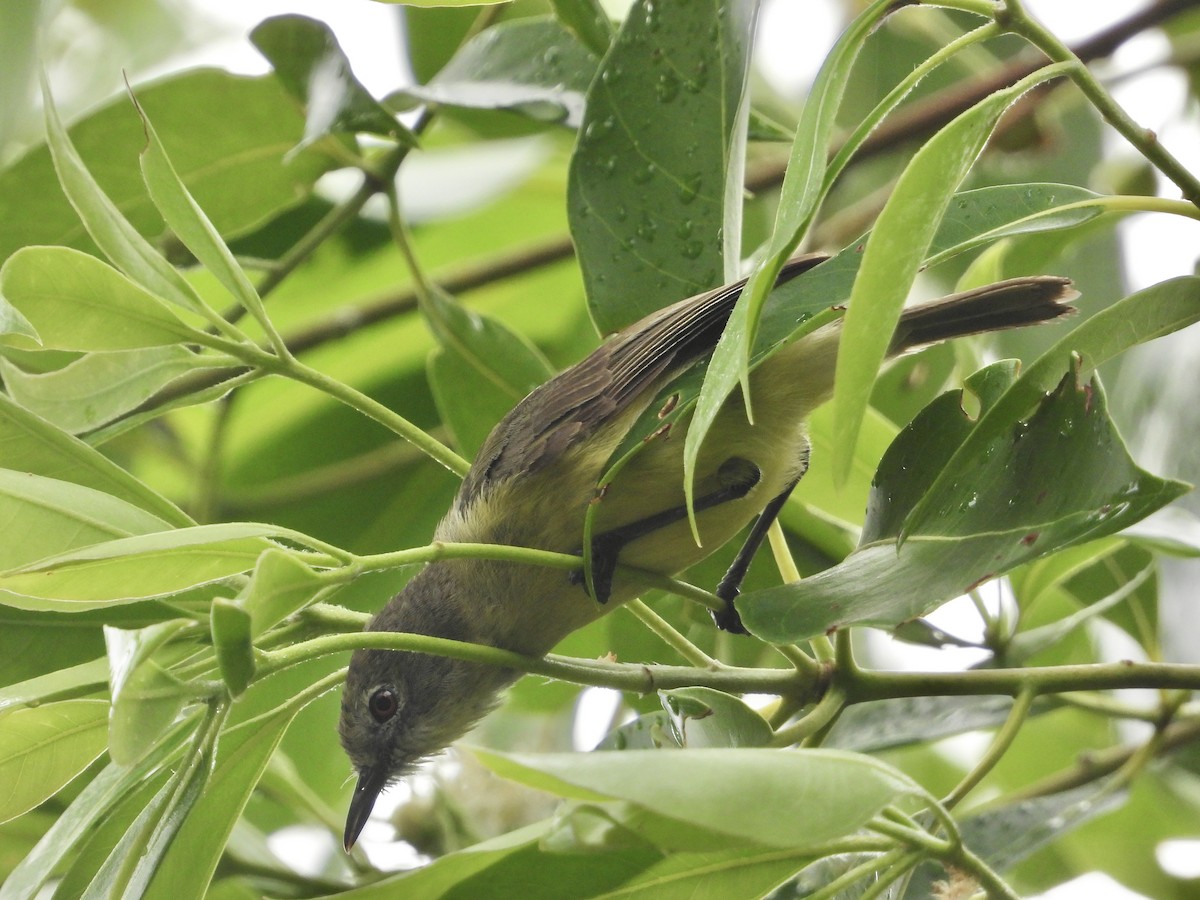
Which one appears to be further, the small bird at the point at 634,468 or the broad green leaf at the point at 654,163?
the small bird at the point at 634,468

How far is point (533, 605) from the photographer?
2.99m

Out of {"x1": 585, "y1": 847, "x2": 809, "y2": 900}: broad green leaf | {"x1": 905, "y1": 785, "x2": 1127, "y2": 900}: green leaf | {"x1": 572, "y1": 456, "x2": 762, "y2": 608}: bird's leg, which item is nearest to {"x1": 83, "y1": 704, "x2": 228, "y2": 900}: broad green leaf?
{"x1": 585, "y1": 847, "x2": 809, "y2": 900}: broad green leaf

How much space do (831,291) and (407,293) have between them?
8.53ft

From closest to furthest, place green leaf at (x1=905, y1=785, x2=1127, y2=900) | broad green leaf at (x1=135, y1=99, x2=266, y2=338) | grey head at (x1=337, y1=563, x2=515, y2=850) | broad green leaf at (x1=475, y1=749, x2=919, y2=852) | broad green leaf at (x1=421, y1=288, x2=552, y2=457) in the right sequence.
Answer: broad green leaf at (x1=475, y1=749, x2=919, y2=852)
broad green leaf at (x1=135, y1=99, x2=266, y2=338)
green leaf at (x1=905, y1=785, x2=1127, y2=900)
broad green leaf at (x1=421, y1=288, x2=552, y2=457)
grey head at (x1=337, y1=563, x2=515, y2=850)

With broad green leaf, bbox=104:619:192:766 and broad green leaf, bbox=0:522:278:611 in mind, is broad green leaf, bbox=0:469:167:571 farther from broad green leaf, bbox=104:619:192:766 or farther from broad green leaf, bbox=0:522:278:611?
broad green leaf, bbox=104:619:192:766

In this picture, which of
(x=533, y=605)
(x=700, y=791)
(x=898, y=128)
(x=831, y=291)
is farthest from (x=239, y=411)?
(x=700, y=791)

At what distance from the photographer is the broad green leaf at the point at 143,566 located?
62.7 inches

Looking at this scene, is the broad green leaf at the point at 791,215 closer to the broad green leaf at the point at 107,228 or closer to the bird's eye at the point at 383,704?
the broad green leaf at the point at 107,228

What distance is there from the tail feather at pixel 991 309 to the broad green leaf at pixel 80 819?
5.49ft

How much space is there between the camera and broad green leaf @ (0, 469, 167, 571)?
177 centimetres

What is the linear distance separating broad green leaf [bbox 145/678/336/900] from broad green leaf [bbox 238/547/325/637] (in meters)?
0.39

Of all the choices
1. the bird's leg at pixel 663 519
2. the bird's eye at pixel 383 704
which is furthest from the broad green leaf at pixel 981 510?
the bird's eye at pixel 383 704

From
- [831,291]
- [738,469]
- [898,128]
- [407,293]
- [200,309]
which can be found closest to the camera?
[831,291]

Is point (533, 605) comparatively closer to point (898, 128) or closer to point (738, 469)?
point (738, 469)
